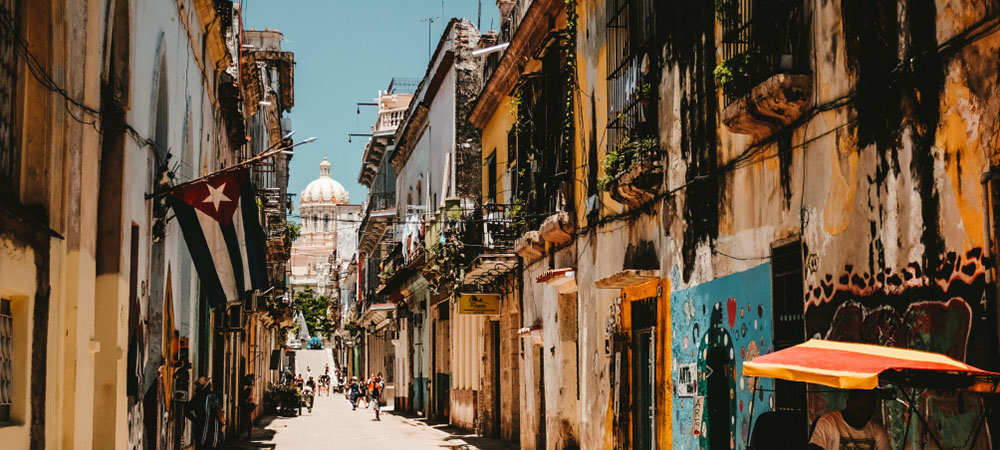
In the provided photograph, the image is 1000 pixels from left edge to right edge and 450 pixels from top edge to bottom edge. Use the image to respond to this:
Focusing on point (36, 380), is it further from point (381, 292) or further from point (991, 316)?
point (381, 292)

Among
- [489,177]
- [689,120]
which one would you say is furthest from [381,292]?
[689,120]

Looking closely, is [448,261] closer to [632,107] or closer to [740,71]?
[632,107]

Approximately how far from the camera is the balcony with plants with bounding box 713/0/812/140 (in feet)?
28.5

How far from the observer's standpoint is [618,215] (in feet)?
48.5

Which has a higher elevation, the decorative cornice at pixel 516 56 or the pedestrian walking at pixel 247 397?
the decorative cornice at pixel 516 56

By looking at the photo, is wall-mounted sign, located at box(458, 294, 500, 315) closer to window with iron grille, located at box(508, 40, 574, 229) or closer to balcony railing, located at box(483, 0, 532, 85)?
window with iron grille, located at box(508, 40, 574, 229)

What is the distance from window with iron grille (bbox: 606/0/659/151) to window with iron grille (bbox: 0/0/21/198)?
675 cm

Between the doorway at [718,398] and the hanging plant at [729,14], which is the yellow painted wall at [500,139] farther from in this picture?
the hanging plant at [729,14]

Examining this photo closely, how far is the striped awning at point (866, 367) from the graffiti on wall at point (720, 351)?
8.18 ft

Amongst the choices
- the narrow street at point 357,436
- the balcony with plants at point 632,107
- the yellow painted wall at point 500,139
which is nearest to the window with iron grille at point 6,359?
the balcony with plants at point 632,107

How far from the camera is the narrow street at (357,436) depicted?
76.9ft

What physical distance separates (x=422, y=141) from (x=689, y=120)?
83.9ft

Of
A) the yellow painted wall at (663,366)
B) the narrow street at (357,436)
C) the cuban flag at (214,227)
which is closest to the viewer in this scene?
the cuban flag at (214,227)

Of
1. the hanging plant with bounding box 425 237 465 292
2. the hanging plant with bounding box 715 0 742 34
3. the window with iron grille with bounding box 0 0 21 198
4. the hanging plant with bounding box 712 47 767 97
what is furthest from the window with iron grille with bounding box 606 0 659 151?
the hanging plant with bounding box 425 237 465 292
